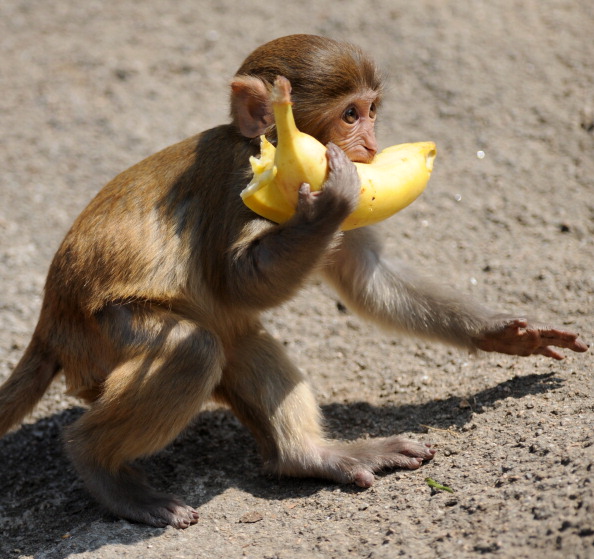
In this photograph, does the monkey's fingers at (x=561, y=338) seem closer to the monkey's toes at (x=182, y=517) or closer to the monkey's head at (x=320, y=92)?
the monkey's head at (x=320, y=92)

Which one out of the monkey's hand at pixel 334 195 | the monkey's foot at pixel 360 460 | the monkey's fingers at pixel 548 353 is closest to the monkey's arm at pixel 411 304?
the monkey's fingers at pixel 548 353

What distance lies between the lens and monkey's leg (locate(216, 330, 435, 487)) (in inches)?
194

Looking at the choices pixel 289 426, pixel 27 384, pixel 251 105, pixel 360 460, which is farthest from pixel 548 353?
pixel 27 384

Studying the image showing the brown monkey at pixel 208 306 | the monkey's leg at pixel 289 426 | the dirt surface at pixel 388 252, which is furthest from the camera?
the monkey's leg at pixel 289 426

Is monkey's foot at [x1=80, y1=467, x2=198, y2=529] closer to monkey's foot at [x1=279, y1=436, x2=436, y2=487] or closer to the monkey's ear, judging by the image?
monkey's foot at [x1=279, y1=436, x2=436, y2=487]

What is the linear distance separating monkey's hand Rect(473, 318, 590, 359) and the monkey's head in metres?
1.35

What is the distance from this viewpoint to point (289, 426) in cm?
518

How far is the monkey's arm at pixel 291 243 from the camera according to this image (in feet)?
14.0

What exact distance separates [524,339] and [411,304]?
2.48 ft

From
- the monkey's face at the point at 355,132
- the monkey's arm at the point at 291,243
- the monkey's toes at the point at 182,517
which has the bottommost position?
the monkey's toes at the point at 182,517

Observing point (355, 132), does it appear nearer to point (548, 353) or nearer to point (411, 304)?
point (411, 304)

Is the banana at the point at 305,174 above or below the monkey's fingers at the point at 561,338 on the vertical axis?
above

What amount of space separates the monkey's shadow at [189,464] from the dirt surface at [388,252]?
2 cm

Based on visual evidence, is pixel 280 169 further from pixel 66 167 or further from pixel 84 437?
pixel 66 167
